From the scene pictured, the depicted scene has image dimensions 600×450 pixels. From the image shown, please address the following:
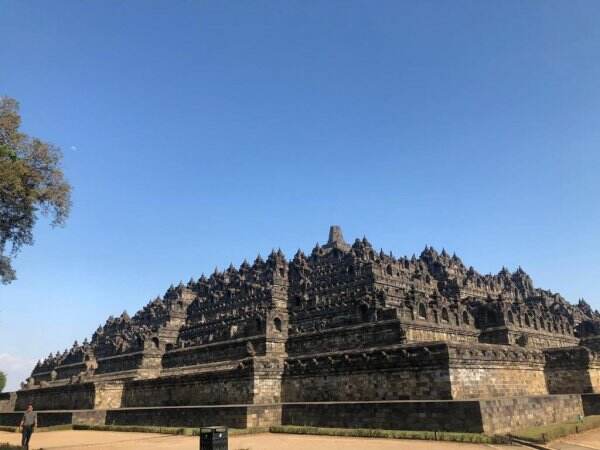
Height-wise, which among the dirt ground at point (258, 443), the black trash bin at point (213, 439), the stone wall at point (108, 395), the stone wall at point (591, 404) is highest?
the stone wall at point (108, 395)

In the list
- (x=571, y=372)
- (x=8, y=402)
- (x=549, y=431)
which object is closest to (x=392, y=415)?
(x=549, y=431)

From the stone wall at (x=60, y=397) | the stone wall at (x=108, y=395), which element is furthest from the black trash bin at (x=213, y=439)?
the stone wall at (x=60, y=397)

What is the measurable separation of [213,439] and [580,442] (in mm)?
15714

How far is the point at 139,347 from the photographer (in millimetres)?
53000

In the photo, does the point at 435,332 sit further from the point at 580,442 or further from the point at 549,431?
the point at 580,442

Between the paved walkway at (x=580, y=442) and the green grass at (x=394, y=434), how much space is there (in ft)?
6.88

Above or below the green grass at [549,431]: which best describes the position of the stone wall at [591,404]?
above

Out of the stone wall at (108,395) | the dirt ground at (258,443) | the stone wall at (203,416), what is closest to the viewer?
the dirt ground at (258,443)

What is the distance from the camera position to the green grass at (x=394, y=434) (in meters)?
18.5

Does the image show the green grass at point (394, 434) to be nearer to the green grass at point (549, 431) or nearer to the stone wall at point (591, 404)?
the green grass at point (549, 431)

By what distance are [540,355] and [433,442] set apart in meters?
15.5

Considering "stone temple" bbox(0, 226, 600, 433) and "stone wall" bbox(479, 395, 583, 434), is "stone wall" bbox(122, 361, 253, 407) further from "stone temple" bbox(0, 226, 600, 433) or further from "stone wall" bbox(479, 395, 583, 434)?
"stone wall" bbox(479, 395, 583, 434)

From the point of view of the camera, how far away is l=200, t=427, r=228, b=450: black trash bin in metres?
12.5

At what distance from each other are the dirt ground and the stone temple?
7.16ft
